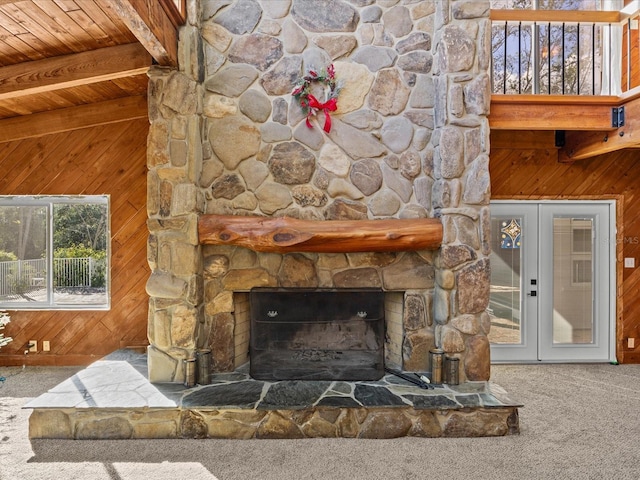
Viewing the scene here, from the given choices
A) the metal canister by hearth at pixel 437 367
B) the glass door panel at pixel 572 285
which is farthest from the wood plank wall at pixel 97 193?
the glass door panel at pixel 572 285

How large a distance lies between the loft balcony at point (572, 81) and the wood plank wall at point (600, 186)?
0.22 m

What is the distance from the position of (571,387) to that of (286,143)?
138 inches

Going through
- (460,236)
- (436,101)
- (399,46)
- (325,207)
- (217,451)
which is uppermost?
(399,46)

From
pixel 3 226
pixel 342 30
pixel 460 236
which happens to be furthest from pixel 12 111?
pixel 460 236

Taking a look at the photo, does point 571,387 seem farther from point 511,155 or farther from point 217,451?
point 217,451

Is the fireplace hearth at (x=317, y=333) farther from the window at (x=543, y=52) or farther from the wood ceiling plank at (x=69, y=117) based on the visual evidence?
the window at (x=543, y=52)

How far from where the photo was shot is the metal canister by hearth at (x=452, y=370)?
9.65 ft

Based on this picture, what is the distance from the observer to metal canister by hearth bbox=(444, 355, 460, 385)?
2941 millimetres

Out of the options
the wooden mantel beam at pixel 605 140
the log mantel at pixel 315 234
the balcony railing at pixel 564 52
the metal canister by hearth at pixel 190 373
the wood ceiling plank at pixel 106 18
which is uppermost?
the balcony railing at pixel 564 52

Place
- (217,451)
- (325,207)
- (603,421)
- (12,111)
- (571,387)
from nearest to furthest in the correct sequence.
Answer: (217,451) → (603,421) → (325,207) → (571,387) → (12,111)

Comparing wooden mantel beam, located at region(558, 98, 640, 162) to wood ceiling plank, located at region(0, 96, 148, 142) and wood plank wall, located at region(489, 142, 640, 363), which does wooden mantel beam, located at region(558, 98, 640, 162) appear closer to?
wood plank wall, located at region(489, 142, 640, 363)

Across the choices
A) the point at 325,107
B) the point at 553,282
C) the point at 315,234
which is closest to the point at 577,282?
the point at 553,282

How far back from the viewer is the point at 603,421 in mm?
2932

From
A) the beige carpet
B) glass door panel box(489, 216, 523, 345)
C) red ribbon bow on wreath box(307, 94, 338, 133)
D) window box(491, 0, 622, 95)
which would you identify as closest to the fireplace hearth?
the beige carpet
